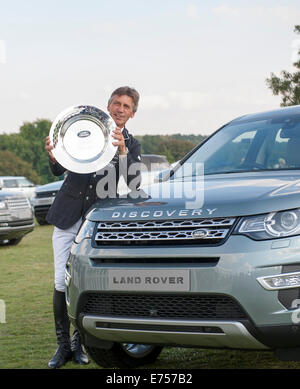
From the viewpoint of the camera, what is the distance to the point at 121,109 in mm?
4859

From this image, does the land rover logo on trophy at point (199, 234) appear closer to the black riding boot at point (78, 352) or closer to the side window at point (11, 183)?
the black riding boot at point (78, 352)

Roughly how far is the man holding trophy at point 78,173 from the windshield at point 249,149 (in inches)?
19.7

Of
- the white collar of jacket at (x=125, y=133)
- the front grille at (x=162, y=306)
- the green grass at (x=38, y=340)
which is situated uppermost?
the white collar of jacket at (x=125, y=133)

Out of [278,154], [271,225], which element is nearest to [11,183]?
[278,154]

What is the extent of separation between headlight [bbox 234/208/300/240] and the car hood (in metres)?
0.03

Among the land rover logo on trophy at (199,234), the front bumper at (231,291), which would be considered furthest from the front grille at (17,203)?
the land rover logo on trophy at (199,234)

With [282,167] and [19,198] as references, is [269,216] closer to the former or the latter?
[282,167]

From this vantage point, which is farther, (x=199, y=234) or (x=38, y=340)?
(x=38, y=340)

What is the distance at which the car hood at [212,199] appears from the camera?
3.31 metres

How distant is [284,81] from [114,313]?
23.2 m

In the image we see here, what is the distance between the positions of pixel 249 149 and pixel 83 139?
4.07 ft

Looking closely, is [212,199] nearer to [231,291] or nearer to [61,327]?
[231,291]

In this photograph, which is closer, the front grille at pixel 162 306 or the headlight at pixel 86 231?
the front grille at pixel 162 306

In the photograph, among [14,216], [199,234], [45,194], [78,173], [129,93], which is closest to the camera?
[199,234]
